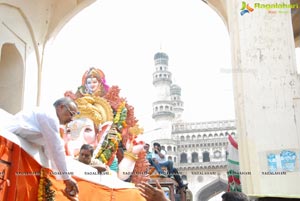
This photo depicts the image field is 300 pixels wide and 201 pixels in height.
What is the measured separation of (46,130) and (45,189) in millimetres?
539

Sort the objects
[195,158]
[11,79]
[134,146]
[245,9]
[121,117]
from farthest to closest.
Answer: [195,158], [121,117], [134,146], [11,79], [245,9]

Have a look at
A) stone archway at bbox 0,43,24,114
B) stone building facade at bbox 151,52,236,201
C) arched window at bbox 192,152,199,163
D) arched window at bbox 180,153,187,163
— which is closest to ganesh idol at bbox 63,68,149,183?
stone archway at bbox 0,43,24,114

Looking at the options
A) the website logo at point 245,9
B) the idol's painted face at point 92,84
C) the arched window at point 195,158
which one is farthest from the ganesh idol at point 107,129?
the arched window at point 195,158

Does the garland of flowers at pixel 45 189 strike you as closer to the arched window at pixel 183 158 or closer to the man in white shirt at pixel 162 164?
the man in white shirt at pixel 162 164

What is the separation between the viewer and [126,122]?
10.4 meters

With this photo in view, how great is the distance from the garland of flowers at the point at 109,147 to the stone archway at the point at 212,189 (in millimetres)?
40977

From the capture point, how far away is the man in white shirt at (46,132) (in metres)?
3.28

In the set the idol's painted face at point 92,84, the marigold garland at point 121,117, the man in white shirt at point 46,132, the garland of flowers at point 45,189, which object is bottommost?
the garland of flowers at point 45,189

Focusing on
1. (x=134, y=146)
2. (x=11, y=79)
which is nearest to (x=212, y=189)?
(x=134, y=146)

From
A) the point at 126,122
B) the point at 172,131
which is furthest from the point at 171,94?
the point at 126,122

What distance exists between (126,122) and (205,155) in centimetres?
4880

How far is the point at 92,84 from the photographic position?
35.9 ft

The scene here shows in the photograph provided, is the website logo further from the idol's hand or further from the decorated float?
the idol's hand

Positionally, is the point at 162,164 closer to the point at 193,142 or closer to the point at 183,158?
the point at 193,142
